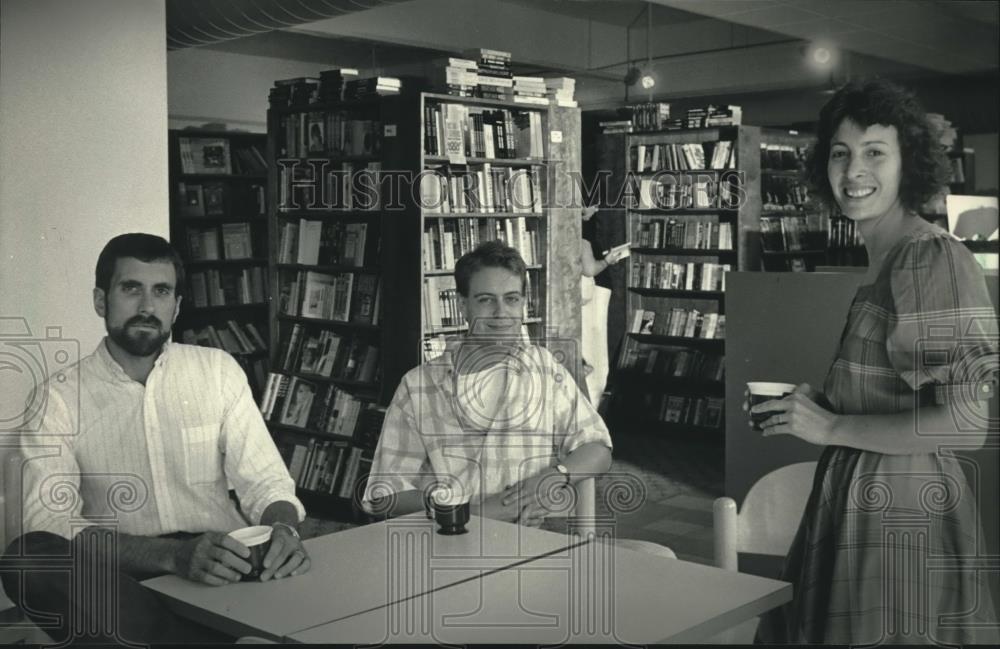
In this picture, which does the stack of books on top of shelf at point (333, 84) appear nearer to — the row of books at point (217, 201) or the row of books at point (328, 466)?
the row of books at point (217, 201)

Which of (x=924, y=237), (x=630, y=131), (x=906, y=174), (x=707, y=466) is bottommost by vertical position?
(x=707, y=466)

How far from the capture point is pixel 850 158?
7.14 feet

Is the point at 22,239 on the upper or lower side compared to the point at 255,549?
upper

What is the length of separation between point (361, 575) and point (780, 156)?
7.00 meters

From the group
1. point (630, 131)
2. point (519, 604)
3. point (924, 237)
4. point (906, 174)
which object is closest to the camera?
point (519, 604)

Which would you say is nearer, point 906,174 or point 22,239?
point 906,174

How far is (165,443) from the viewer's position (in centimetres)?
280

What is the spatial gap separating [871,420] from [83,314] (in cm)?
238

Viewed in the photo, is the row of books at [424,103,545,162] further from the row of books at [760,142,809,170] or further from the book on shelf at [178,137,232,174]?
the row of books at [760,142,809,170]

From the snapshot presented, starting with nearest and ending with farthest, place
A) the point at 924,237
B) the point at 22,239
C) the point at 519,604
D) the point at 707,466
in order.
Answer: the point at 519,604 < the point at 924,237 < the point at 22,239 < the point at 707,466

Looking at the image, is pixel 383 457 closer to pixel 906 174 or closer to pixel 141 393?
pixel 141 393

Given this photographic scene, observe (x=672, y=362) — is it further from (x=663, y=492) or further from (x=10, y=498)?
(x=10, y=498)

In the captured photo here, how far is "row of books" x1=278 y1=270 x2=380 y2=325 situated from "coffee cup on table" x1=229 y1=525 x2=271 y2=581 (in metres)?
3.34

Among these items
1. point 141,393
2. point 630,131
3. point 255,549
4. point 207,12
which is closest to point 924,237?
point 255,549
